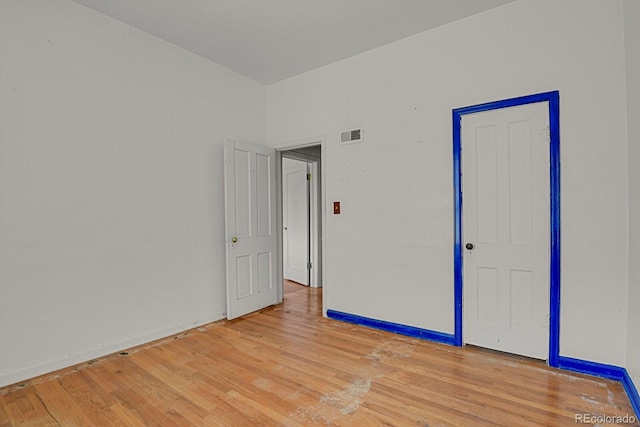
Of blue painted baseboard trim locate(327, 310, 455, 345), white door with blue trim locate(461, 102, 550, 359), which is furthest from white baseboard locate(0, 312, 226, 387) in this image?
white door with blue trim locate(461, 102, 550, 359)

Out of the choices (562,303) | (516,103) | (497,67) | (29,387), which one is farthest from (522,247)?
(29,387)

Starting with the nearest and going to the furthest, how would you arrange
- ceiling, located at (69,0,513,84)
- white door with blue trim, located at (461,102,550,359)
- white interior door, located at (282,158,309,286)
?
white door with blue trim, located at (461,102,550,359)
ceiling, located at (69,0,513,84)
white interior door, located at (282,158,309,286)

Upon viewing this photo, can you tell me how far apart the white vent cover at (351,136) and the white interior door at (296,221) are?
69.9 inches

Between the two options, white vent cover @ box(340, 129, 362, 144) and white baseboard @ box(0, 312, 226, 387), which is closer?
white baseboard @ box(0, 312, 226, 387)

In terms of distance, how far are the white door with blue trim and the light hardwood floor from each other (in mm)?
261

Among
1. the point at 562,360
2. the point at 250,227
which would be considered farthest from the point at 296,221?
the point at 562,360

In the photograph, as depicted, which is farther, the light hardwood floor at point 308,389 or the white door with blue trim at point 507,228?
the white door with blue trim at point 507,228

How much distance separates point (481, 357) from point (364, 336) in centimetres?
106

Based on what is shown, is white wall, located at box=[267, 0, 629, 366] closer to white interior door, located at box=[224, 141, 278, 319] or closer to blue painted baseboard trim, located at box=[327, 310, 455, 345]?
blue painted baseboard trim, located at box=[327, 310, 455, 345]

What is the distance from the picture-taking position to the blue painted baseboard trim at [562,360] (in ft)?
7.19

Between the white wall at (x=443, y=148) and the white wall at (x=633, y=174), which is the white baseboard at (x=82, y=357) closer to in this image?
the white wall at (x=443, y=148)

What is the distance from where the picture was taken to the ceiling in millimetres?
2770

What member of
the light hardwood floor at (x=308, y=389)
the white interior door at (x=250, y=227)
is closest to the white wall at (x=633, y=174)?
the light hardwood floor at (x=308, y=389)

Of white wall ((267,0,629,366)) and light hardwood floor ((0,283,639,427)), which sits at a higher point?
white wall ((267,0,629,366))
